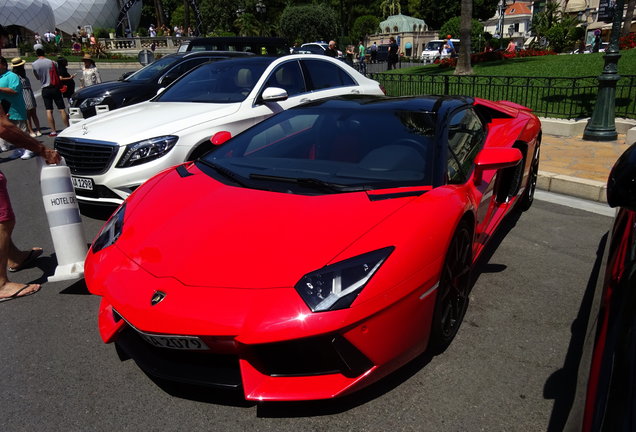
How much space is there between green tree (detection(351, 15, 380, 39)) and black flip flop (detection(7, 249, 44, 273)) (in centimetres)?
6797

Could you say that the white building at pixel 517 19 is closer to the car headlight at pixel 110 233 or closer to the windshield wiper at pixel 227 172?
the windshield wiper at pixel 227 172

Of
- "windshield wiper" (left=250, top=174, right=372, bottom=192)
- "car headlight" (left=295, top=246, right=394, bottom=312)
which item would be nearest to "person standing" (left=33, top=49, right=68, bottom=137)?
"windshield wiper" (left=250, top=174, right=372, bottom=192)

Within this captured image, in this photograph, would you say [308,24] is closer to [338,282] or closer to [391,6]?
[391,6]

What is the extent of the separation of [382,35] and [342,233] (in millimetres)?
64187

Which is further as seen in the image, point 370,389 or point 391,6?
point 391,6

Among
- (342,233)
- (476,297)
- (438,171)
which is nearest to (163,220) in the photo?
(342,233)

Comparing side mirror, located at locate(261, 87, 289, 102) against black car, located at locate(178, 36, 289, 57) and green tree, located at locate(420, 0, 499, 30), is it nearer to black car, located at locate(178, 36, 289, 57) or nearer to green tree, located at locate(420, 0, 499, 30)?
black car, located at locate(178, 36, 289, 57)

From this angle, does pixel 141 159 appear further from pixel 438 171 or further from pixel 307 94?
pixel 438 171

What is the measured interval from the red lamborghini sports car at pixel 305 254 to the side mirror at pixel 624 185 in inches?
33.3

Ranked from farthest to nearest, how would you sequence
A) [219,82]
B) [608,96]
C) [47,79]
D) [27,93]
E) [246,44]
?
[246,44] < [47,79] < [27,93] < [608,96] < [219,82]

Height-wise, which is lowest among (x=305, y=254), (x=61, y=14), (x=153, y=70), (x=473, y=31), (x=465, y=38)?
(x=305, y=254)

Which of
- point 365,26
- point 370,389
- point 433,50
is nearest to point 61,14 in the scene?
point 365,26

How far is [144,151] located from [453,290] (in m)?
3.35

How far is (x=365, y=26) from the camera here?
68250 millimetres
